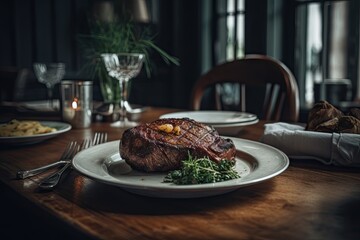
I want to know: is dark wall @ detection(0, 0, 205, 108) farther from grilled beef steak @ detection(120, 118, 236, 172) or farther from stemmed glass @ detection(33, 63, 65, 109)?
grilled beef steak @ detection(120, 118, 236, 172)

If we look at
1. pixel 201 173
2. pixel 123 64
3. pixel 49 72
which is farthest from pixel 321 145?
pixel 49 72

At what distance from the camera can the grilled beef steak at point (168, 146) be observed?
2.21ft

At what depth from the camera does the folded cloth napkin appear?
753mm

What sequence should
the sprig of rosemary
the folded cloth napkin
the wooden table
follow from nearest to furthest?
the wooden table
the sprig of rosemary
the folded cloth napkin

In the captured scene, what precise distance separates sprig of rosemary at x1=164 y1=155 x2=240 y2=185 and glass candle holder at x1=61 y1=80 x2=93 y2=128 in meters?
0.68

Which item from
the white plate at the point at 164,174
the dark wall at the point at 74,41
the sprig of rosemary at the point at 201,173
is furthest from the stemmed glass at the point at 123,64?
the dark wall at the point at 74,41

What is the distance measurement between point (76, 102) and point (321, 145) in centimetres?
76

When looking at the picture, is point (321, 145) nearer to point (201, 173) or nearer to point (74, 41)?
point (201, 173)

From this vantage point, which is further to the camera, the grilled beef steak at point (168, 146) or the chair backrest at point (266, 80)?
the chair backrest at point (266, 80)

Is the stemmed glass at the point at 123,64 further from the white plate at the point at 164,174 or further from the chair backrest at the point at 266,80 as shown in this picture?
the chair backrest at the point at 266,80

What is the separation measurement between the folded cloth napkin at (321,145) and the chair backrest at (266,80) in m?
0.67

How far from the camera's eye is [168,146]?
68 cm

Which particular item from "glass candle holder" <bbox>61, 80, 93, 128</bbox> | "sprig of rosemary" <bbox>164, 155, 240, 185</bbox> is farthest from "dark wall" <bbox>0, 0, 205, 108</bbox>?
"sprig of rosemary" <bbox>164, 155, 240, 185</bbox>

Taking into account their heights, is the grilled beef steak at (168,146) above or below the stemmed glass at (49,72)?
below
